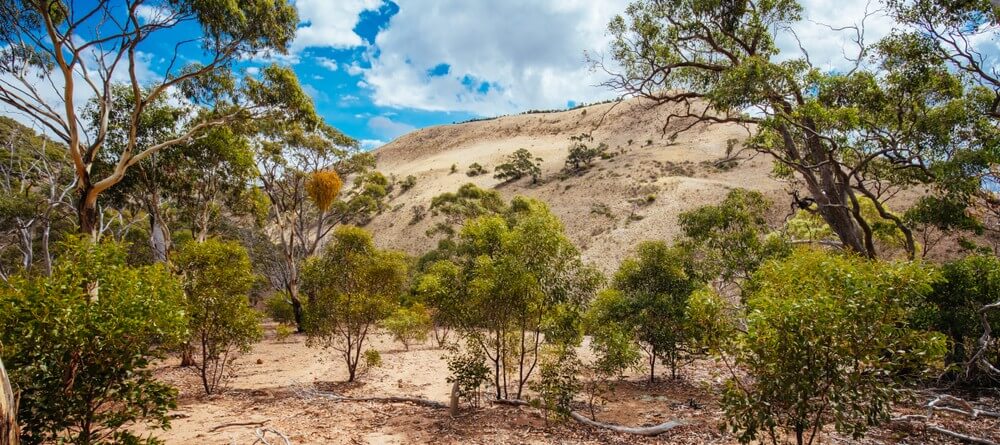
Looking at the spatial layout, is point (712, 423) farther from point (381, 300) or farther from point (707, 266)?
point (381, 300)

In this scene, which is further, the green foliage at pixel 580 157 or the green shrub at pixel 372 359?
the green foliage at pixel 580 157

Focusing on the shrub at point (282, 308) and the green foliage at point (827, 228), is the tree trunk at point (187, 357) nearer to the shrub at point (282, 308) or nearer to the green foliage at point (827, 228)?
the shrub at point (282, 308)

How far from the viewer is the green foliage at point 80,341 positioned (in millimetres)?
4863

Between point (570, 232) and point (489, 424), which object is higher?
point (570, 232)

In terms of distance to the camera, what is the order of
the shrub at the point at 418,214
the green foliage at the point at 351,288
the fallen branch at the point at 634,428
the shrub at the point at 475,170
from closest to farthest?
the fallen branch at the point at 634,428
the green foliage at the point at 351,288
the shrub at the point at 418,214
the shrub at the point at 475,170

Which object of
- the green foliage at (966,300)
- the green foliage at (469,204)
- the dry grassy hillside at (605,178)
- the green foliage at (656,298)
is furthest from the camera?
the dry grassy hillside at (605,178)

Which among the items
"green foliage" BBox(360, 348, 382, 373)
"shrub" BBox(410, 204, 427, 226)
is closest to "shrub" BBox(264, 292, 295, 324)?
"green foliage" BBox(360, 348, 382, 373)

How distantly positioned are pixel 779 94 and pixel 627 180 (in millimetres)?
39766

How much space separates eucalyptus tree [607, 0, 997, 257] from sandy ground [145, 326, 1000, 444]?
5173 mm

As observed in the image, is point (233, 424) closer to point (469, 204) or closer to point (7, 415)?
point (7, 415)

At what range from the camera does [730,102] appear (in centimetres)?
1173

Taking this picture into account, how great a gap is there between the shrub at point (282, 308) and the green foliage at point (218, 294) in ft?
49.1

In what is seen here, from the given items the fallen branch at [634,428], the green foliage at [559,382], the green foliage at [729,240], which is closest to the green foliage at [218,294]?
the green foliage at [559,382]

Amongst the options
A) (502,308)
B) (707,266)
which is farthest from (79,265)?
(707,266)
